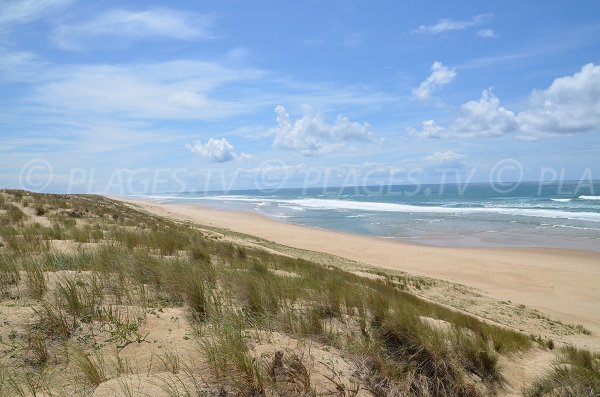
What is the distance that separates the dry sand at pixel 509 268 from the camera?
13789 millimetres

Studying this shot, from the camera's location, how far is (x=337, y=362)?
14.0 feet

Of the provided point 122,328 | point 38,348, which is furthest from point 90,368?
point 122,328

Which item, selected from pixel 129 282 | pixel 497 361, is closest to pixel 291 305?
pixel 129 282

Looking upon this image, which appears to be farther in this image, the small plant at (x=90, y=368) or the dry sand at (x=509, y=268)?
the dry sand at (x=509, y=268)

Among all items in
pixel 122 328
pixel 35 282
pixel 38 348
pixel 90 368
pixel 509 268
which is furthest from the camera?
pixel 509 268

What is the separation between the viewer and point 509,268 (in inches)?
754

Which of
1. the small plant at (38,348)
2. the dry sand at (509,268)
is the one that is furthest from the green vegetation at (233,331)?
the dry sand at (509,268)

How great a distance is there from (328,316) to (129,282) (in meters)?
2.93

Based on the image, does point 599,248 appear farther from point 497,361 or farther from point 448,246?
point 497,361

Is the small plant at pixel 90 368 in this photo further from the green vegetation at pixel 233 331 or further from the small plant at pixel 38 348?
the small plant at pixel 38 348

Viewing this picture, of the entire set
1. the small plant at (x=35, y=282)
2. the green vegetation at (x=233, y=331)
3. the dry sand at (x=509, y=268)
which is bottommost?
the dry sand at (x=509, y=268)

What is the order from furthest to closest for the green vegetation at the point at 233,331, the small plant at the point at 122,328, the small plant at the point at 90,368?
1. the small plant at the point at 122,328
2. the green vegetation at the point at 233,331
3. the small plant at the point at 90,368

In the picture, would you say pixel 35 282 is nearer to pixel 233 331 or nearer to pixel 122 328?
pixel 122 328

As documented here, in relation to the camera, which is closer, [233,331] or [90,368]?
[90,368]
